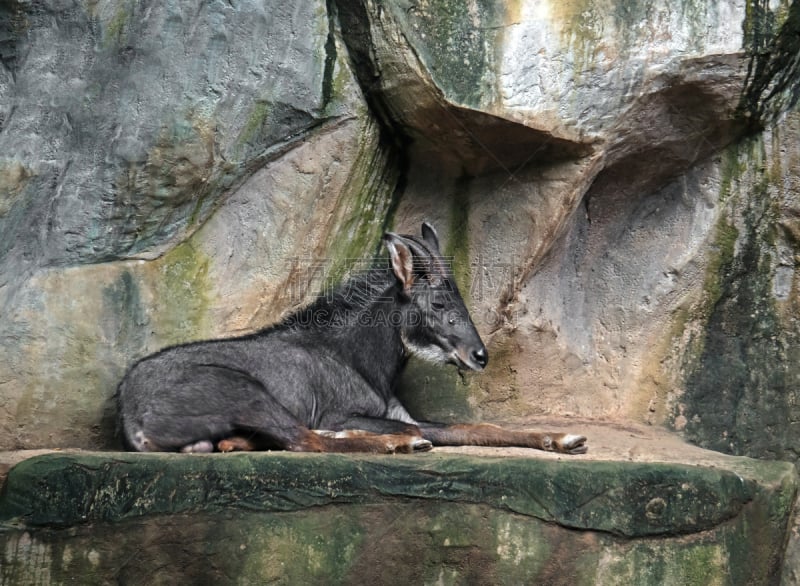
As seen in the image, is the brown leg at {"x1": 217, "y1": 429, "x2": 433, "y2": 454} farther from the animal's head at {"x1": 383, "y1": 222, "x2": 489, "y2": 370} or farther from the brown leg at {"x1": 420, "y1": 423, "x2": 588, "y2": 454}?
the animal's head at {"x1": 383, "y1": 222, "x2": 489, "y2": 370}

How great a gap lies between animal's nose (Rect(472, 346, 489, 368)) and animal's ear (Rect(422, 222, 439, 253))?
919 millimetres

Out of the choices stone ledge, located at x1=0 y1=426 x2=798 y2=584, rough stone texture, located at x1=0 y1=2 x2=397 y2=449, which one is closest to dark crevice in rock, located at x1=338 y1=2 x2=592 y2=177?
rough stone texture, located at x1=0 y1=2 x2=397 y2=449

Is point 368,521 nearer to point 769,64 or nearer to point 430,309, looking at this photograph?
point 430,309

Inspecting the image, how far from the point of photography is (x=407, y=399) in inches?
368

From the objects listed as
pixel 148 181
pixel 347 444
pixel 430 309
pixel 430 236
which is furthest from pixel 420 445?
pixel 148 181

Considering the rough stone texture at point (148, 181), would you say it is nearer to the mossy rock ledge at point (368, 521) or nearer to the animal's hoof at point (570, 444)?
the mossy rock ledge at point (368, 521)

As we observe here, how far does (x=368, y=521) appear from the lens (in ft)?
22.2

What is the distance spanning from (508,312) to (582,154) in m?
1.46

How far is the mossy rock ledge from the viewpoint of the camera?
A: 256 inches

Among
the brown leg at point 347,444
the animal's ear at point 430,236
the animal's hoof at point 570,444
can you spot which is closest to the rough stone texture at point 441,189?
the animal's ear at point 430,236

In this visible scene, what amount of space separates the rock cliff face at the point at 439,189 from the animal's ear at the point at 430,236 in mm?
439

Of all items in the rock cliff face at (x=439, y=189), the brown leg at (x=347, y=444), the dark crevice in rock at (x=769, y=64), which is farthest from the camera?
the dark crevice in rock at (x=769, y=64)

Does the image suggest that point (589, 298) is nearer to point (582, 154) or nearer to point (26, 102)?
point (582, 154)

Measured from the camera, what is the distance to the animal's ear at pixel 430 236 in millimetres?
8984
